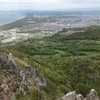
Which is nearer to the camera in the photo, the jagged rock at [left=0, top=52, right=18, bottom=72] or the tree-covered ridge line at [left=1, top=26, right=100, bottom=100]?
the jagged rock at [left=0, top=52, right=18, bottom=72]

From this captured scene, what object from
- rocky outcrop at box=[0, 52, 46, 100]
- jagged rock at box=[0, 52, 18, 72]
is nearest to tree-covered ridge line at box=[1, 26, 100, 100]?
jagged rock at box=[0, 52, 18, 72]

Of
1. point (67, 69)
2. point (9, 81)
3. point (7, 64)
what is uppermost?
point (7, 64)

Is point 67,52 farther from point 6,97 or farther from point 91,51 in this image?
point 6,97

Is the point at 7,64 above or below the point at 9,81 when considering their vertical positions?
above

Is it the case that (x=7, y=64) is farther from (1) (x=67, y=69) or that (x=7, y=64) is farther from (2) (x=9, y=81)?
(1) (x=67, y=69)

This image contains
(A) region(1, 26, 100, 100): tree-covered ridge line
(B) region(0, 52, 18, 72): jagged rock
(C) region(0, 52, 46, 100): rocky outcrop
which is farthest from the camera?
(A) region(1, 26, 100, 100): tree-covered ridge line

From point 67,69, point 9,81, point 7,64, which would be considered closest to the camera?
point 9,81

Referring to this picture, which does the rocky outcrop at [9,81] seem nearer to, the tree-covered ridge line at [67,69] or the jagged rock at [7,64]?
the jagged rock at [7,64]

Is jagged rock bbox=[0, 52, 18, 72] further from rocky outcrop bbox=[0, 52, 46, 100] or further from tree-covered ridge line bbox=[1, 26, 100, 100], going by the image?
tree-covered ridge line bbox=[1, 26, 100, 100]

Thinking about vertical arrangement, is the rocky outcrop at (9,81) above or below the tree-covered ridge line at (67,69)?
above

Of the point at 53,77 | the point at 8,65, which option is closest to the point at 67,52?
the point at 53,77

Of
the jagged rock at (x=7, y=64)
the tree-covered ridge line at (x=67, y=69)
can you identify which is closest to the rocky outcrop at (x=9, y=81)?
the jagged rock at (x=7, y=64)

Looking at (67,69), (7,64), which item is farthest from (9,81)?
(67,69)
